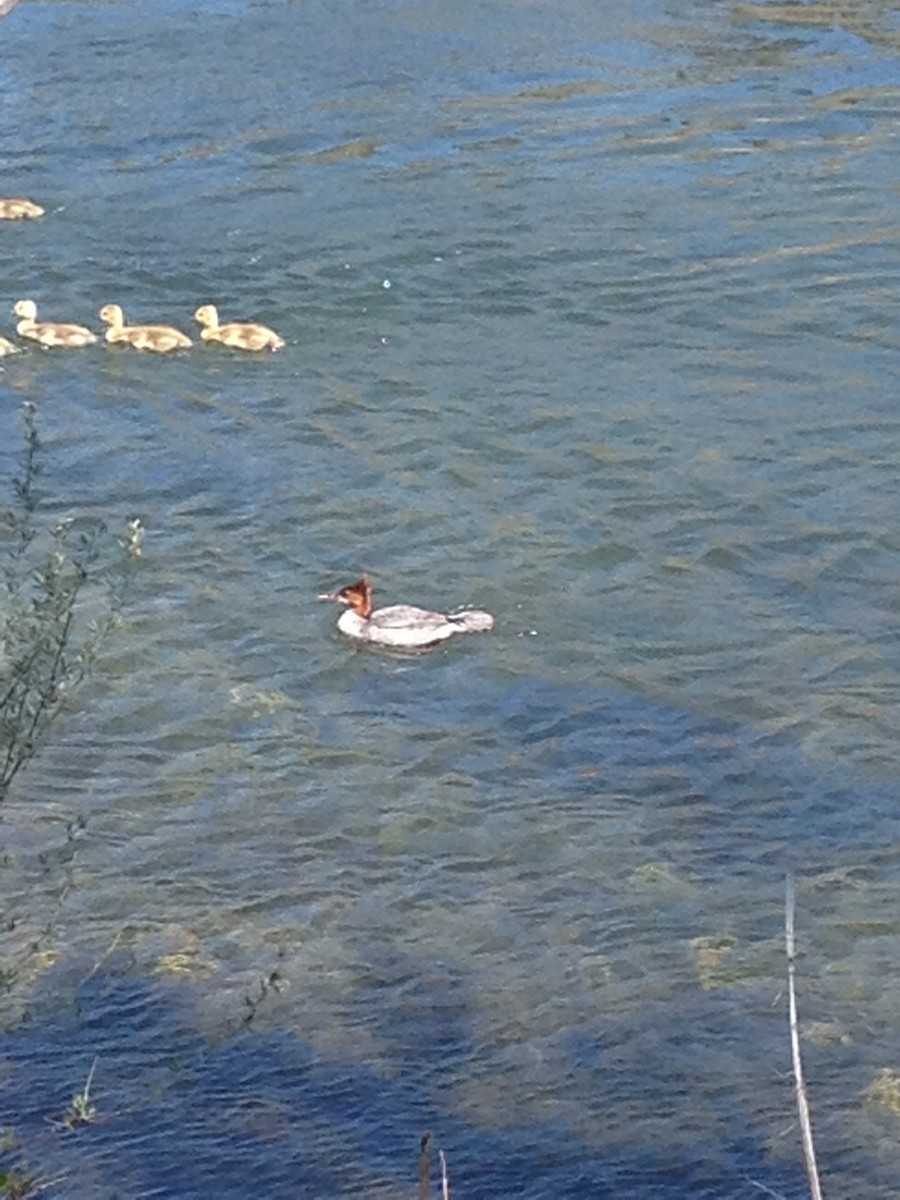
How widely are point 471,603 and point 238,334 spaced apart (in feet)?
8.93

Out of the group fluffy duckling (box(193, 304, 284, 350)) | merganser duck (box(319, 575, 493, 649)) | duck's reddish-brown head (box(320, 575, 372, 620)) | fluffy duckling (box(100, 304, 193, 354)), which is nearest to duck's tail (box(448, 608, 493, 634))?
merganser duck (box(319, 575, 493, 649))

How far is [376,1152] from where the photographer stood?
6082mm

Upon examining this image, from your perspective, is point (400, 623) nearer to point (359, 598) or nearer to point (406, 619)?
point (406, 619)

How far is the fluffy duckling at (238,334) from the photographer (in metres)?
11.6

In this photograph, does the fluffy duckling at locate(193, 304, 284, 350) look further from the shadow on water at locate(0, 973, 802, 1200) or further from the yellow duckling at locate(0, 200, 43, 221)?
the shadow on water at locate(0, 973, 802, 1200)

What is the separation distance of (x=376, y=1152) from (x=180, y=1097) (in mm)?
585

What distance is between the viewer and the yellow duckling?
1304 centimetres

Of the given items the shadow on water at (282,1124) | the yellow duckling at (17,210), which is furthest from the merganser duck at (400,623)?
the yellow duckling at (17,210)

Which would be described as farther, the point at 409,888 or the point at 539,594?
the point at 539,594

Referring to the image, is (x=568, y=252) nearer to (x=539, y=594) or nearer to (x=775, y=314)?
(x=775, y=314)

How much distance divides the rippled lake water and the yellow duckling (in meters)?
0.08

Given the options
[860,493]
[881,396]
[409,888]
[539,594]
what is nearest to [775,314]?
[881,396]

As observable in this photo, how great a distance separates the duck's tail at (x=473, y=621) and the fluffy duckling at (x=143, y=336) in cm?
308

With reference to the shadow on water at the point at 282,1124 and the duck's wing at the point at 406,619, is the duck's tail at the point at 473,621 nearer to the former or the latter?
the duck's wing at the point at 406,619
